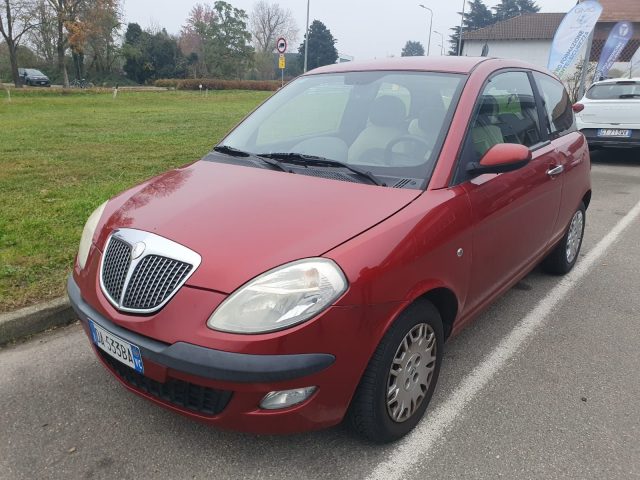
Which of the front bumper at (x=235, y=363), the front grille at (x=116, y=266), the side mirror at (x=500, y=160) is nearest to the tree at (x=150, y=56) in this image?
the front grille at (x=116, y=266)

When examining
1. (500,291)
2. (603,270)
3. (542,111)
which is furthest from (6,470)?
Result: (603,270)

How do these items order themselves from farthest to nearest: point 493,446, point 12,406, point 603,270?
1. point 603,270
2. point 12,406
3. point 493,446

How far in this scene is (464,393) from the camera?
2820mm

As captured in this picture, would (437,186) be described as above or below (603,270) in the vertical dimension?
above

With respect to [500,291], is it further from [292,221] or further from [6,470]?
[6,470]

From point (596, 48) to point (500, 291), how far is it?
39533 millimetres

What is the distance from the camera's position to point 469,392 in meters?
2.83

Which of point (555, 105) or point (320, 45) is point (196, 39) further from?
point (555, 105)

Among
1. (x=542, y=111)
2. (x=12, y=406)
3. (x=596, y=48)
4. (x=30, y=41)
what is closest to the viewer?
(x=12, y=406)

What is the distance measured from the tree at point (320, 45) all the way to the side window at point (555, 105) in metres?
64.8

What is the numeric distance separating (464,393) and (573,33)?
44.9 feet

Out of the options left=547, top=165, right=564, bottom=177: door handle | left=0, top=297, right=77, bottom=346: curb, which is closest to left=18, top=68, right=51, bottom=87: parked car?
left=0, top=297, right=77, bottom=346: curb

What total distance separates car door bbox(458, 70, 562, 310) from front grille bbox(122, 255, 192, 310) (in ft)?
4.77

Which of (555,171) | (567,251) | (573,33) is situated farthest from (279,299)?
(573,33)
